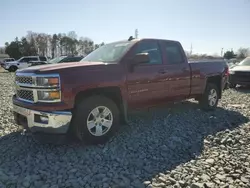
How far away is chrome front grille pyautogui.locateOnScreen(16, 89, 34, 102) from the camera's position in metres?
3.65

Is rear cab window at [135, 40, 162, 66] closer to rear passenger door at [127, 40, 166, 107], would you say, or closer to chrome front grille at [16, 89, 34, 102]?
rear passenger door at [127, 40, 166, 107]

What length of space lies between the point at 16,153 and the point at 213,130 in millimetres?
3898

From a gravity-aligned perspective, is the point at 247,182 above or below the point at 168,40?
below

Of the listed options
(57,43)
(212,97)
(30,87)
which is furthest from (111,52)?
(57,43)

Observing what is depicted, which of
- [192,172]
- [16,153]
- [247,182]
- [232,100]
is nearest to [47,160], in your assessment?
[16,153]

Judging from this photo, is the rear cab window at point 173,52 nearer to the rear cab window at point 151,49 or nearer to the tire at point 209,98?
the rear cab window at point 151,49

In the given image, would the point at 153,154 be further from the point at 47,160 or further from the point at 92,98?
the point at 47,160

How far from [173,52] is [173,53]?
29mm

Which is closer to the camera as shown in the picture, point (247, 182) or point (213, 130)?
point (247, 182)

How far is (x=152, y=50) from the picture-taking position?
4.89 m

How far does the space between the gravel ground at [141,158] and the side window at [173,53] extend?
1.45 m

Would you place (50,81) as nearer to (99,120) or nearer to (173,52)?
(99,120)

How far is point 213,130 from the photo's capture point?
490 centimetres

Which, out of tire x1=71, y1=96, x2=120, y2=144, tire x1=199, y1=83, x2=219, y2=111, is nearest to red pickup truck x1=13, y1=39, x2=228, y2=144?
→ tire x1=71, y1=96, x2=120, y2=144
